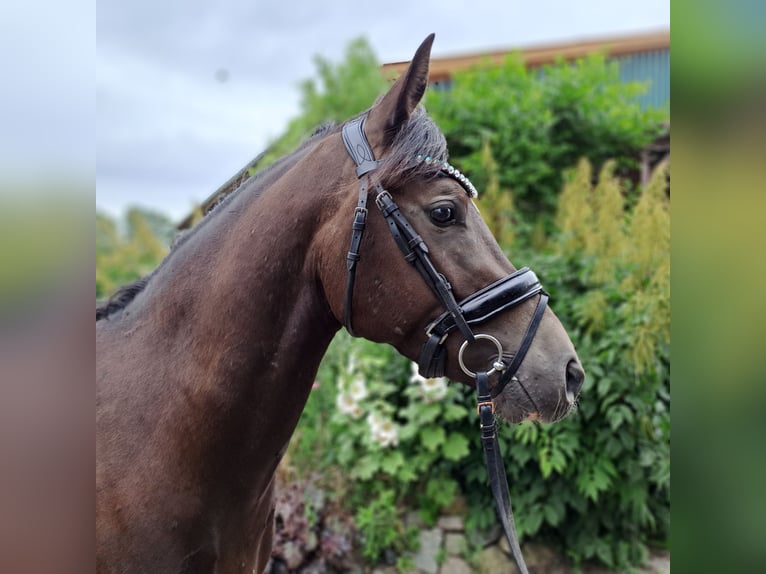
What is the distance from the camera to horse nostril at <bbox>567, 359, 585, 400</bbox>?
52.4 inches

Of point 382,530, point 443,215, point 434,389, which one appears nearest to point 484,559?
point 382,530

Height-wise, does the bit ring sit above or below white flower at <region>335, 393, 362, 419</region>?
above

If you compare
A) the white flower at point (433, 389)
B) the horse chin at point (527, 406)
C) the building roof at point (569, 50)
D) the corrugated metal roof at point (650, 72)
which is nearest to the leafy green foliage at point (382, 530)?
the white flower at point (433, 389)

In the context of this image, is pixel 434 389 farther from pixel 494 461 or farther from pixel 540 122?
pixel 540 122

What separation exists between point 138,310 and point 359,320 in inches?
26.6

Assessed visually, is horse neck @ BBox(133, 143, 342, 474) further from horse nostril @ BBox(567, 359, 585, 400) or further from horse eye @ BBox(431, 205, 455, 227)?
horse nostril @ BBox(567, 359, 585, 400)

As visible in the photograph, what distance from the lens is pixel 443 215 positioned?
1.37m

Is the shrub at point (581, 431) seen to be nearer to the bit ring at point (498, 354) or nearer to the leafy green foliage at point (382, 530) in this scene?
the leafy green foliage at point (382, 530)

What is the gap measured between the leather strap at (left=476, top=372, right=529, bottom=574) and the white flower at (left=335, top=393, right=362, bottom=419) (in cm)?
245

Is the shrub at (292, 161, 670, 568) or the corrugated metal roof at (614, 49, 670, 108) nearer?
the shrub at (292, 161, 670, 568)

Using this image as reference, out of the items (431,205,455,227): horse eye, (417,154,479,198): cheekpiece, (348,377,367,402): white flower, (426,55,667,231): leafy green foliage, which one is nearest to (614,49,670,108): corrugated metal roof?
(426,55,667,231): leafy green foliage
